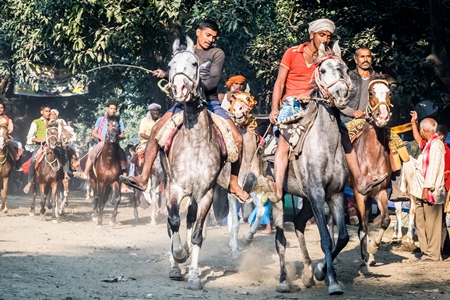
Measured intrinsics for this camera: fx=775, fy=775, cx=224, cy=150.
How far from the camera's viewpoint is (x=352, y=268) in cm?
1209

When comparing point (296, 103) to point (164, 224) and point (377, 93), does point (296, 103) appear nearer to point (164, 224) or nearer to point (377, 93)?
point (377, 93)

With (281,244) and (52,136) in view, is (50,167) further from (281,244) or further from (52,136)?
(281,244)

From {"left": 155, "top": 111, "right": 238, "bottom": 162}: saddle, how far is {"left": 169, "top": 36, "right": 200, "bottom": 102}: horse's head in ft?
2.00

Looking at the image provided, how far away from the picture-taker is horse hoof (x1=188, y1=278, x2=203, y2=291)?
9.65 metres

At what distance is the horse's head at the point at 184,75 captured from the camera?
962 centimetres

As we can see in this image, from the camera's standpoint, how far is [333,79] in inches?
369

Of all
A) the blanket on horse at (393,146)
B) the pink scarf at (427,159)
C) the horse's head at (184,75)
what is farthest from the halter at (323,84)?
the pink scarf at (427,159)

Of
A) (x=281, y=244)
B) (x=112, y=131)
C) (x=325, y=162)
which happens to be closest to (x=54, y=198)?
(x=112, y=131)

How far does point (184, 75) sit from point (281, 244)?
2.54m

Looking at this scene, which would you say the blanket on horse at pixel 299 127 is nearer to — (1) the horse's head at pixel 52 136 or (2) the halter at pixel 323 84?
(2) the halter at pixel 323 84

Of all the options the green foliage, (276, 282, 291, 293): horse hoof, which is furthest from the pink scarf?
the green foliage

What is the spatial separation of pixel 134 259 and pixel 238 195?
8.28 ft

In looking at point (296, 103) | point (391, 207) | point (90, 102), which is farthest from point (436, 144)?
point (90, 102)

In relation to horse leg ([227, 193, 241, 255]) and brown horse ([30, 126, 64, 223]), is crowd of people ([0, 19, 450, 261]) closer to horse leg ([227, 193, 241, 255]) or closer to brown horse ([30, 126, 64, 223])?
horse leg ([227, 193, 241, 255])
